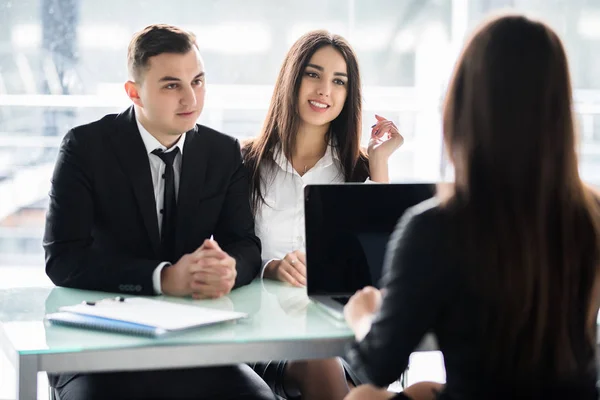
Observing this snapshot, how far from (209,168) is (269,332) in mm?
739

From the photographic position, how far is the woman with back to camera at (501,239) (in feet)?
4.19

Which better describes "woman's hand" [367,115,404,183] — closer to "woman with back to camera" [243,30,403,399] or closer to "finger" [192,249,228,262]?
"woman with back to camera" [243,30,403,399]

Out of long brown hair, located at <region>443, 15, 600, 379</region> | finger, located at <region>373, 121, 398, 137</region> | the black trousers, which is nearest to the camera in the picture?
long brown hair, located at <region>443, 15, 600, 379</region>

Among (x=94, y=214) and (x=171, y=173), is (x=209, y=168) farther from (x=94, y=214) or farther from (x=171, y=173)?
(x=94, y=214)

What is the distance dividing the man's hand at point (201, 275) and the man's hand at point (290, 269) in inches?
8.3

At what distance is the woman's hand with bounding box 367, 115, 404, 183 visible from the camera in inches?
101

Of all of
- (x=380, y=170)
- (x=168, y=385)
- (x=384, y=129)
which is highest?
(x=384, y=129)

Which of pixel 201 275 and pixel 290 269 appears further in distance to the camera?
pixel 290 269

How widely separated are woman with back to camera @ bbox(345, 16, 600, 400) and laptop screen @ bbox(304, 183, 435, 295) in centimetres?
52

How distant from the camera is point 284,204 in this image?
2520 millimetres

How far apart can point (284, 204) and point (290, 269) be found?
0.46 metres

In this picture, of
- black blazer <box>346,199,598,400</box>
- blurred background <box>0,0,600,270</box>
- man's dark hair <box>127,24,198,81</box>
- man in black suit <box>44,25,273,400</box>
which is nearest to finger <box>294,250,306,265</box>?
man in black suit <box>44,25,273,400</box>

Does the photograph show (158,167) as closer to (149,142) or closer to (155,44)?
(149,142)

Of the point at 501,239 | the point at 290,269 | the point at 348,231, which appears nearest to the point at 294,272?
the point at 290,269
